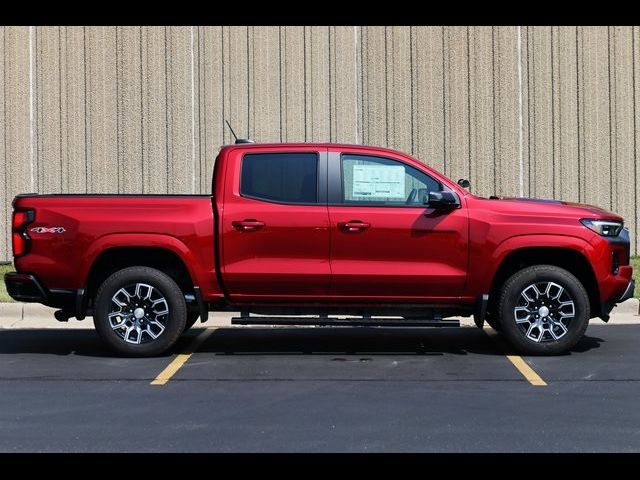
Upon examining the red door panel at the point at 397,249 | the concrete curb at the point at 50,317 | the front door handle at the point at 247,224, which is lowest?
the concrete curb at the point at 50,317

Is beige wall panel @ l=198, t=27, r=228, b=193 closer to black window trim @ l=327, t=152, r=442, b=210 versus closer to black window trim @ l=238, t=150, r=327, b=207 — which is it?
black window trim @ l=238, t=150, r=327, b=207

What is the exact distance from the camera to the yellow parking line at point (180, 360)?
31.6ft

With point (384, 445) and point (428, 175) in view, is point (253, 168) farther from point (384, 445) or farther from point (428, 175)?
point (384, 445)

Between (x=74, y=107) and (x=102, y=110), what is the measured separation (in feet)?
1.67

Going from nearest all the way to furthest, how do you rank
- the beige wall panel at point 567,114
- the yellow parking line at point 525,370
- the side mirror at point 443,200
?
the yellow parking line at point 525,370 → the side mirror at point 443,200 → the beige wall panel at point 567,114

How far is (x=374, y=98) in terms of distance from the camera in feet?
67.7

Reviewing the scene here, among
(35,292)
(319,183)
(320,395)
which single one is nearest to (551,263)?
(319,183)

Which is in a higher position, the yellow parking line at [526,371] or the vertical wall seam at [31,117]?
the vertical wall seam at [31,117]

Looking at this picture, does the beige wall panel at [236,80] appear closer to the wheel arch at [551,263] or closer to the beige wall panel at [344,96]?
the beige wall panel at [344,96]

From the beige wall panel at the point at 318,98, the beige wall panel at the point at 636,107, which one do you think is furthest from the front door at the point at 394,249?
the beige wall panel at the point at 636,107

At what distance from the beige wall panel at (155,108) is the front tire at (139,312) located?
33.3 feet

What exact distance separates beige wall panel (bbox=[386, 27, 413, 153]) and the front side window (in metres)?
9.77

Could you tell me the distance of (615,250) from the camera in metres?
10.9
